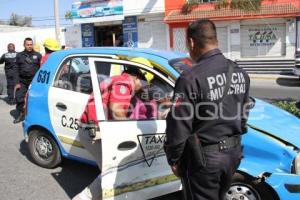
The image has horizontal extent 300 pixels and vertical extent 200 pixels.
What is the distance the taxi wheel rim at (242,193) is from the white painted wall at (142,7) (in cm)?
2158

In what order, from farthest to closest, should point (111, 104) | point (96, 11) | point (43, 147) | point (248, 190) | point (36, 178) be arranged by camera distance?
point (96, 11), point (43, 147), point (36, 178), point (111, 104), point (248, 190)

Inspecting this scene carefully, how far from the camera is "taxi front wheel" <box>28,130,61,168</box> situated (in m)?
5.49

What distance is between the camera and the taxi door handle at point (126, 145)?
3.98 meters

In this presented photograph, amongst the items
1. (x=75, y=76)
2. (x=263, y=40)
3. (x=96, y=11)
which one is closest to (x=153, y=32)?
(x=96, y=11)

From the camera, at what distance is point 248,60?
21859 millimetres

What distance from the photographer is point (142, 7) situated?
1003 inches

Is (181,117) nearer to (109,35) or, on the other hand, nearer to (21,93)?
(21,93)

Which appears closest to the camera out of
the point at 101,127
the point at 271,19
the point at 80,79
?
the point at 101,127

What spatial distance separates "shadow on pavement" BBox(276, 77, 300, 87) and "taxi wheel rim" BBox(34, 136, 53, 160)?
42.3 feet

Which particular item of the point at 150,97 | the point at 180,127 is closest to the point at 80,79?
the point at 150,97

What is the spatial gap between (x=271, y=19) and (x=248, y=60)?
2.37 meters

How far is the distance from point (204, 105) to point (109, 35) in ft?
88.6

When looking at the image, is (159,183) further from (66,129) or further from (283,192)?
(66,129)

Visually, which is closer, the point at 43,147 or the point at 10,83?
the point at 43,147
